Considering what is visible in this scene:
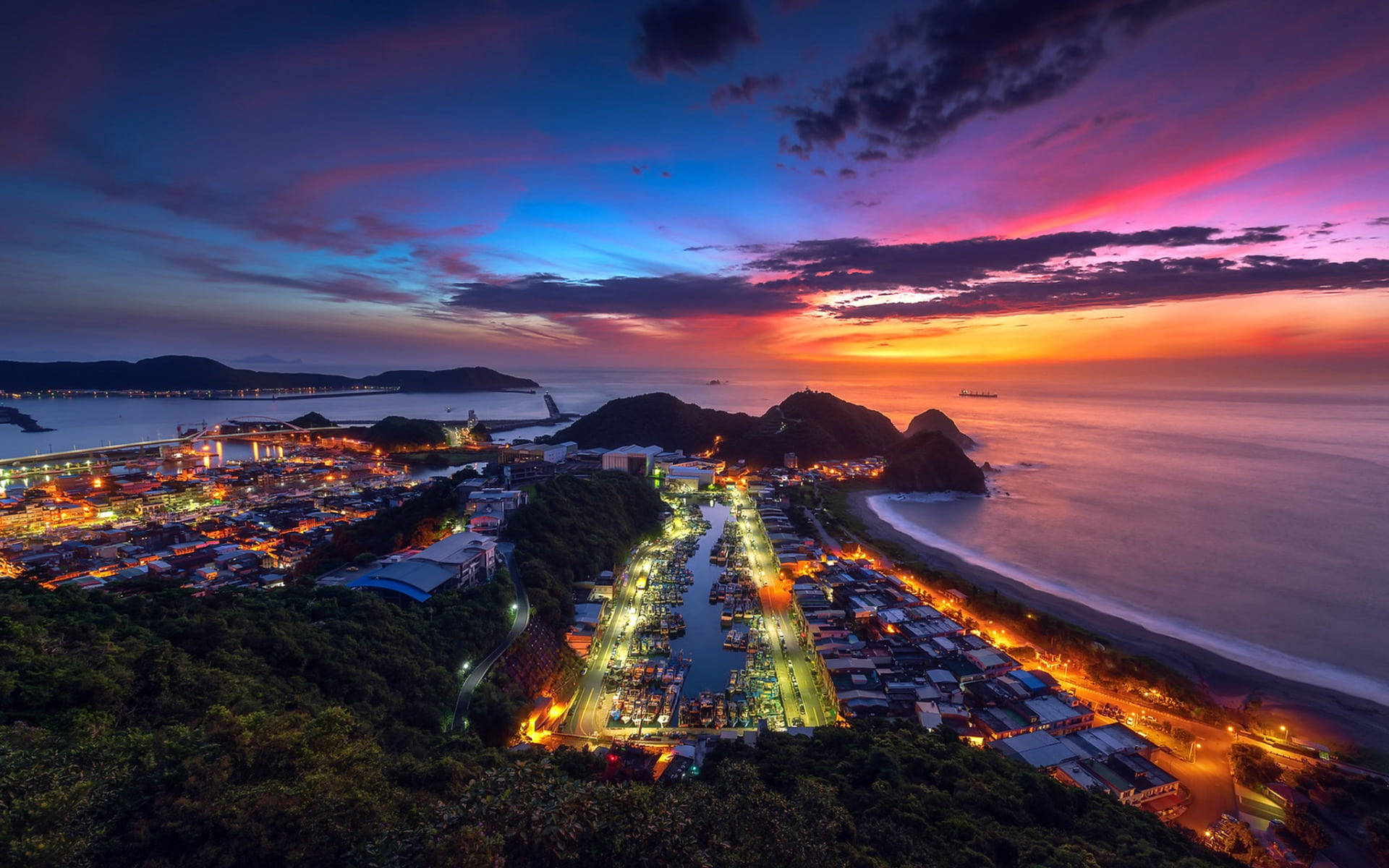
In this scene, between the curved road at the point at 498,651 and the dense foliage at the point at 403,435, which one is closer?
the curved road at the point at 498,651

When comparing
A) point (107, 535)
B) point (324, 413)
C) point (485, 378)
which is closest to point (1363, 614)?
point (107, 535)

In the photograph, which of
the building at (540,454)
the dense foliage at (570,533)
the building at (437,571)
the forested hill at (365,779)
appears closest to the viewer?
the forested hill at (365,779)

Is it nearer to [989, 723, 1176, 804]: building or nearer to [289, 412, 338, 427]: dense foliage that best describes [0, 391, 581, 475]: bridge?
[289, 412, 338, 427]: dense foliage

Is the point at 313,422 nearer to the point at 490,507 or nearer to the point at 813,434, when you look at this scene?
the point at 490,507

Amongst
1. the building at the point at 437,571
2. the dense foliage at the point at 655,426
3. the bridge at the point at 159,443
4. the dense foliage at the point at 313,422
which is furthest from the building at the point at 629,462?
the dense foliage at the point at 313,422

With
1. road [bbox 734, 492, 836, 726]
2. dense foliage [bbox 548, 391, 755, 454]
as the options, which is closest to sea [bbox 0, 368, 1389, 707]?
road [bbox 734, 492, 836, 726]

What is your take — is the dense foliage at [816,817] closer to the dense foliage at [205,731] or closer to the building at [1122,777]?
the building at [1122,777]

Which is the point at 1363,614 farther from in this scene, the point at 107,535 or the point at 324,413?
the point at 324,413

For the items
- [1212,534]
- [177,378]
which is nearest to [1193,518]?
[1212,534]
